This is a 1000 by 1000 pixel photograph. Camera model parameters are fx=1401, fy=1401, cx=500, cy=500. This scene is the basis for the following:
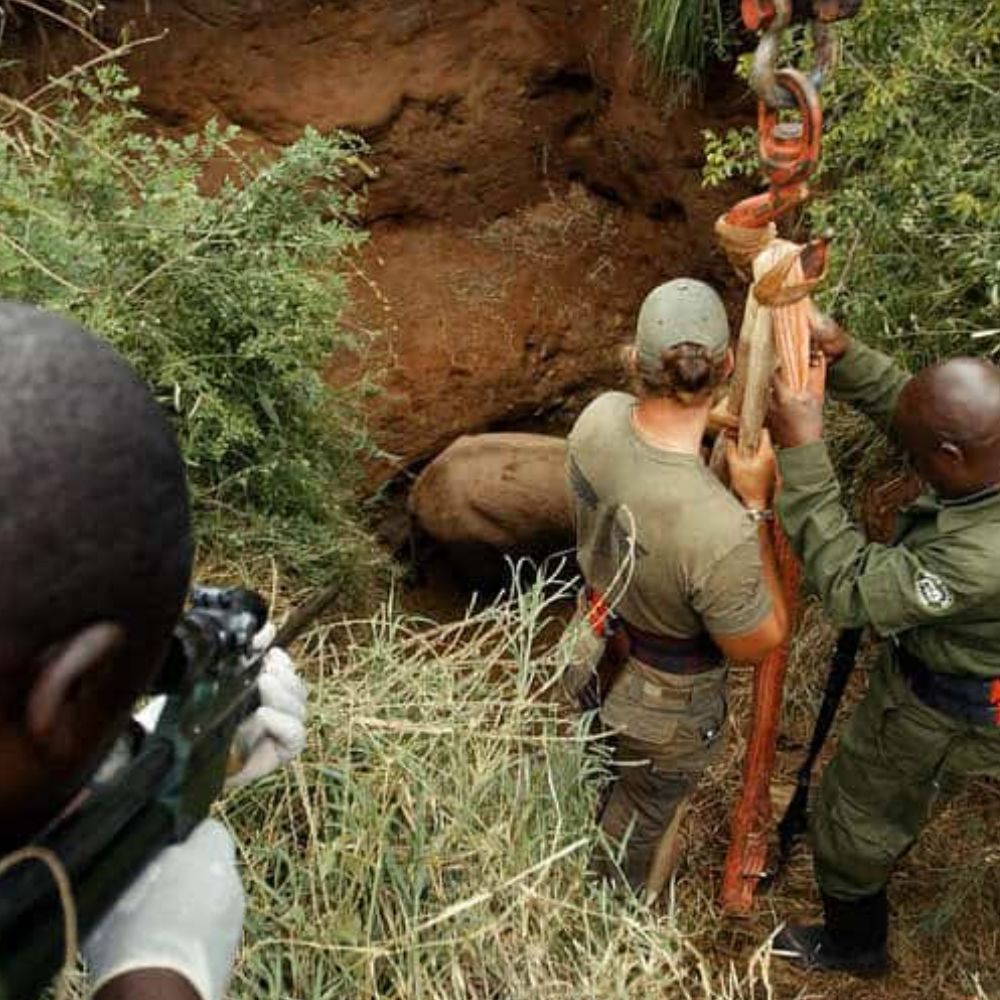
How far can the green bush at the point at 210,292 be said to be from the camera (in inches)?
135

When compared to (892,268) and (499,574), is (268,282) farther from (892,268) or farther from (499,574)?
(499,574)

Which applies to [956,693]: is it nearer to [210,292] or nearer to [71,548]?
[210,292]

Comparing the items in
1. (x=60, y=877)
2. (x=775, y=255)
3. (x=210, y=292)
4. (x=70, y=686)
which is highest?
(x=70, y=686)

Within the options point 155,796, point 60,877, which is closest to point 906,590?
→ point 155,796

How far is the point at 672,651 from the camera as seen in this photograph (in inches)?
A: 116

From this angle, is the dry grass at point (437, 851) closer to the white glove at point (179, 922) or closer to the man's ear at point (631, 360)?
the man's ear at point (631, 360)

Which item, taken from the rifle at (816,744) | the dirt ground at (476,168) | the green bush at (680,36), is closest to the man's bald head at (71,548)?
the rifle at (816,744)

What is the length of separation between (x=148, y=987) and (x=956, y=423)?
1948 millimetres

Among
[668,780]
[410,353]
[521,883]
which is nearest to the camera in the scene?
[521,883]

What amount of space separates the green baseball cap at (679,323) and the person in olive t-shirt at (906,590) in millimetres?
167

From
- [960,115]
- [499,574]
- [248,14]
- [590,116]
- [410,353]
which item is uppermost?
[960,115]

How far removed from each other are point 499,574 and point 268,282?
2241 mm

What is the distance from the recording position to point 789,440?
8.97 feet

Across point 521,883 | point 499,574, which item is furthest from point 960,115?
point 499,574
